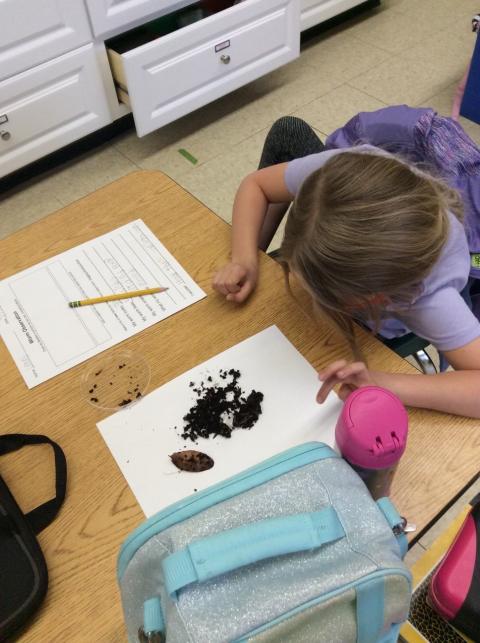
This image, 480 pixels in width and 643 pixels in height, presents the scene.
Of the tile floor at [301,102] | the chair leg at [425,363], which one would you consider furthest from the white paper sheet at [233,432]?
the tile floor at [301,102]

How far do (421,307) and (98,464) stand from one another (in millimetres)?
449

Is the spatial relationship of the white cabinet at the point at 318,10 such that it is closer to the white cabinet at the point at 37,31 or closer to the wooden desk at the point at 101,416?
the white cabinet at the point at 37,31

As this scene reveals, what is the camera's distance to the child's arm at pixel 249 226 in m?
0.78

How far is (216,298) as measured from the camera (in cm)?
80

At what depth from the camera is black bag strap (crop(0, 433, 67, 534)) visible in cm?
59

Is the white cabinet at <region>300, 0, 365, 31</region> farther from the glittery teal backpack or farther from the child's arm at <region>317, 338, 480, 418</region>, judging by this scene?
the glittery teal backpack

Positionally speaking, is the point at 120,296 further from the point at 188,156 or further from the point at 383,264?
the point at 188,156

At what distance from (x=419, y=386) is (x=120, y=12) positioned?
156 cm

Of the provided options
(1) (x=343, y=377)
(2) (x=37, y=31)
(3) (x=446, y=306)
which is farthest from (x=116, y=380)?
(2) (x=37, y=31)

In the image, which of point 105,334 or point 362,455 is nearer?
point 362,455

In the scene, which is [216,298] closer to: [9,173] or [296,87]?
[9,173]

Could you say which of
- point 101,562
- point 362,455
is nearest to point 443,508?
point 362,455

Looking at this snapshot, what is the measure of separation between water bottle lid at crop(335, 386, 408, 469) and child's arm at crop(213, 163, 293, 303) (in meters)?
0.32

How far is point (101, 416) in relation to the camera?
2.24ft
